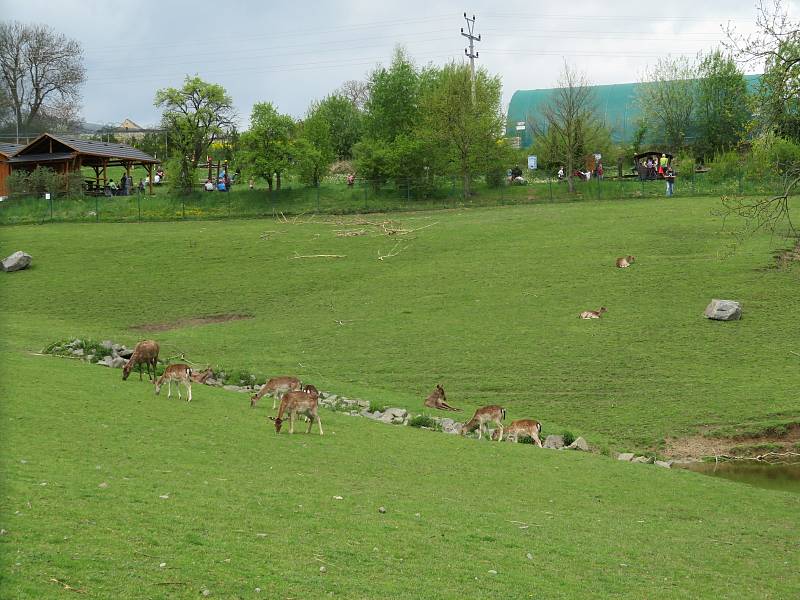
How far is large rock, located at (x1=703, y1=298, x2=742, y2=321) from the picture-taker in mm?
31281

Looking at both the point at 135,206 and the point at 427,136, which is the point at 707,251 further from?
the point at 135,206

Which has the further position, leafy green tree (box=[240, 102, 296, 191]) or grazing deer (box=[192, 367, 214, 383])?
leafy green tree (box=[240, 102, 296, 191])

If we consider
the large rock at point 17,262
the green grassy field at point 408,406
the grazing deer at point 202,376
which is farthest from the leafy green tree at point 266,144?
the grazing deer at point 202,376

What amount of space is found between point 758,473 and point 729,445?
5.12ft

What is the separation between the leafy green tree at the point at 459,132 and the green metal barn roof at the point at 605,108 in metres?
16.0

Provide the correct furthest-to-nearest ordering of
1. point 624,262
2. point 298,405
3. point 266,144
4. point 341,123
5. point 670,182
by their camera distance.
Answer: point 341,123
point 266,144
point 670,182
point 624,262
point 298,405

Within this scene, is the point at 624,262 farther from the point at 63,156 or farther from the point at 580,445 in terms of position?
the point at 63,156

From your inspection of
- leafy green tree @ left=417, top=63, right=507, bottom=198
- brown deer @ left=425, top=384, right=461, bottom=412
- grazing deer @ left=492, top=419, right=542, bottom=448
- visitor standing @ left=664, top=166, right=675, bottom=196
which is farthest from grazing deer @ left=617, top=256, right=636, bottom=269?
leafy green tree @ left=417, top=63, right=507, bottom=198

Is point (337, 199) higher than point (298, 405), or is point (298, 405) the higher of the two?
point (337, 199)

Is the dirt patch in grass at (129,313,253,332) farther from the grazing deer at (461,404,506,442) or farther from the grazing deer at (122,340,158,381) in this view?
the grazing deer at (461,404,506,442)

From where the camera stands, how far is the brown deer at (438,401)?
79.2 ft

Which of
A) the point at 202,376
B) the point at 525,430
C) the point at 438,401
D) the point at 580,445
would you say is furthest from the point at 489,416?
the point at 202,376

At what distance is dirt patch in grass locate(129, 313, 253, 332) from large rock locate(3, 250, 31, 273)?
13.5 m

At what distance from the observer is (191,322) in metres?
35.7
